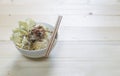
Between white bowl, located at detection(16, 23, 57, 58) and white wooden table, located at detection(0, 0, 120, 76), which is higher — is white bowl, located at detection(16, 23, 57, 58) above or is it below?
above

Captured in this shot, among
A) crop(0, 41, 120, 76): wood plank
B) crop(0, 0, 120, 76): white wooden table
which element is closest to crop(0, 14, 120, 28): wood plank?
crop(0, 0, 120, 76): white wooden table

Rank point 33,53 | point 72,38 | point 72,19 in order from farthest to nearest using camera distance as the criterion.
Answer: point 72,19 < point 72,38 < point 33,53

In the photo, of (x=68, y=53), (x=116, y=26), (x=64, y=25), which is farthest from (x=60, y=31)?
(x=116, y=26)

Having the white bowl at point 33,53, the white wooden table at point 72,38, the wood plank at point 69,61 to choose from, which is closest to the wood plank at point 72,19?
the white wooden table at point 72,38

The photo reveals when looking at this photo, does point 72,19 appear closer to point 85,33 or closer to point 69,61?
point 85,33

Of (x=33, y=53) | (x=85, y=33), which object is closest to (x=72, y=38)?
(x=85, y=33)

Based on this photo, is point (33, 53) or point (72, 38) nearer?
point (33, 53)

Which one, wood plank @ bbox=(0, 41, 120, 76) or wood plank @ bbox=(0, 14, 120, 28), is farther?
wood plank @ bbox=(0, 14, 120, 28)

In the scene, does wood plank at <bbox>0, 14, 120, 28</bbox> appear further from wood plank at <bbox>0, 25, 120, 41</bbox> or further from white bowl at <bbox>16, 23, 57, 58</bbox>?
white bowl at <bbox>16, 23, 57, 58</bbox>

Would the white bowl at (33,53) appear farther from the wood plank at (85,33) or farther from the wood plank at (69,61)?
the wood plank at (85,33)
